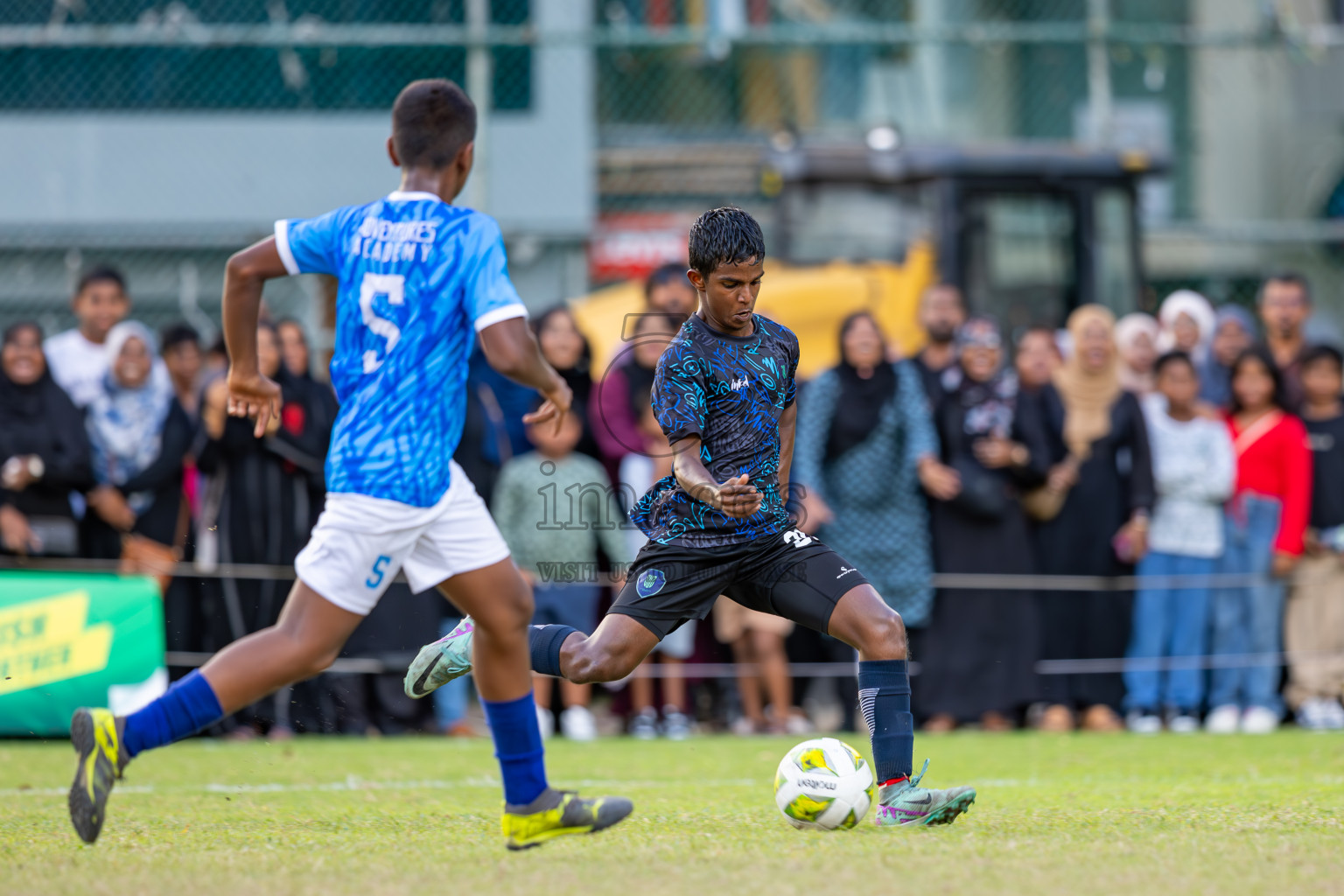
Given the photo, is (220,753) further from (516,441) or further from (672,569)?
(672,569)

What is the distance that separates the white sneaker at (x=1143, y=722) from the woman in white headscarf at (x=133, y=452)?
5866 mm

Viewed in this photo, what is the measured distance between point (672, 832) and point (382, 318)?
5.92 ft

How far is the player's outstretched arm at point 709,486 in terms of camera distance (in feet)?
16.2

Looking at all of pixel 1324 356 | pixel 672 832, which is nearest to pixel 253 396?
pixel 672 832

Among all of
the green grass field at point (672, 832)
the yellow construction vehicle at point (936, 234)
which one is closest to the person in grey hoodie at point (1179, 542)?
the green grass field at point (672, 832)

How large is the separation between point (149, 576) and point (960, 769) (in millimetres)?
4745

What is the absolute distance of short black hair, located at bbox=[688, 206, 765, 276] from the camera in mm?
5250

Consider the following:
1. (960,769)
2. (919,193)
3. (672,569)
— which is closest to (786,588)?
(672,569)

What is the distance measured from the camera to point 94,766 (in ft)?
15.0

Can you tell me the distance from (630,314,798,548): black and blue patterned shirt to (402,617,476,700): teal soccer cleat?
0.75 metres

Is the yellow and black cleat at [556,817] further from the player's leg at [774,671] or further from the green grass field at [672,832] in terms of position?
the player's leg at [774,671]

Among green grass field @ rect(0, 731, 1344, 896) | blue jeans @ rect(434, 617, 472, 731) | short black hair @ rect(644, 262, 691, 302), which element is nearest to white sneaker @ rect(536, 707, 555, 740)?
blue jeans @ rect(434, 617, 472, 731)

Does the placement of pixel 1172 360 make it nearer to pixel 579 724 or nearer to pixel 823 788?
pixel 579 724

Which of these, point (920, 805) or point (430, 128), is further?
point (920, 805)
